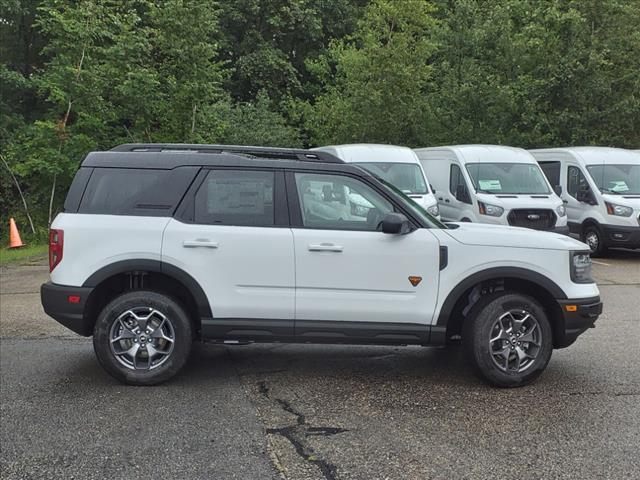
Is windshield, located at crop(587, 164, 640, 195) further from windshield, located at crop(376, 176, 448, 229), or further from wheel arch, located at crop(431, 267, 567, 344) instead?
windshield, located at crop(376, 176, 448, 229)

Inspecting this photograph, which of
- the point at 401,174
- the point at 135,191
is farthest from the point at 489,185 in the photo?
the point at 135,191

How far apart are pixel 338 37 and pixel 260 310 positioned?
88.2 feet

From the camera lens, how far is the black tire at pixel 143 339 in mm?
5203

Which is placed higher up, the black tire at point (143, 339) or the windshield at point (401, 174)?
the windshield at point (401, 174)

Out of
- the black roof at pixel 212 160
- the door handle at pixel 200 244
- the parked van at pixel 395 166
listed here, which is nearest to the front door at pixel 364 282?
the black roof at pixel 212 160

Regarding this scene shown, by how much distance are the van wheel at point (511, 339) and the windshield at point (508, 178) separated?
828 centimetres

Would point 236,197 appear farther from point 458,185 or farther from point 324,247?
point 458,185

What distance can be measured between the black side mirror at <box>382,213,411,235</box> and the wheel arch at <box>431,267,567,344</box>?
0.65 m

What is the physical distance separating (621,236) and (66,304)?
11138mm

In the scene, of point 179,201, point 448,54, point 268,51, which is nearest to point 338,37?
point 268,51

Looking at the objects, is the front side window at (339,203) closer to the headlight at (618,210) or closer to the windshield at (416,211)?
the windshield at (416,211)

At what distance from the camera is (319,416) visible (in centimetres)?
466

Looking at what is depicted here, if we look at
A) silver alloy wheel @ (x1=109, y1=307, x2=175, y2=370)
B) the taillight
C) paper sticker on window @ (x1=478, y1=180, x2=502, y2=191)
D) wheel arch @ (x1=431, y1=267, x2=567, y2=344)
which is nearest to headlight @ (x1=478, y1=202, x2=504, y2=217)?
paper sticker on window @ (x1=478, y1=180, x2=502, y2=191)

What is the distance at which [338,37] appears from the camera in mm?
30172
